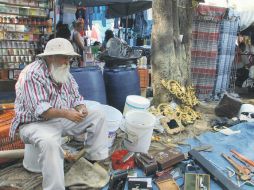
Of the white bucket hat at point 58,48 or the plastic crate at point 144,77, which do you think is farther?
the plastic crate at point 144,77

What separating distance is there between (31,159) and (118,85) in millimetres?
2190

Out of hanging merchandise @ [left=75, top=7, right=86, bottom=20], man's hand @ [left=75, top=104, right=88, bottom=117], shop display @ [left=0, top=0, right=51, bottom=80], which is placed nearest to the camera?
man's hand @ [left=75, top=104, right=88, bottom=117]

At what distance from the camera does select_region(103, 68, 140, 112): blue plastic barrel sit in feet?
15.8

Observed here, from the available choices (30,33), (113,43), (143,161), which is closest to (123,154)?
(143,161)

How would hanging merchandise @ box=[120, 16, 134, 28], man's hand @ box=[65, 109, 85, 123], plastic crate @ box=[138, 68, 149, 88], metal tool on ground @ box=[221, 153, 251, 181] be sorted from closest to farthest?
1. man's hand @ box=[65, 109, 85, 123]
2. metal tool on ground @ box=[221, 153, 251, 181]
3. plastic crate @ box=[138, 68, 149, 88]
4. hanging merchandise @ box=[120, 16, 134, 28]

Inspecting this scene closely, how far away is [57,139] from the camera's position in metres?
2.70

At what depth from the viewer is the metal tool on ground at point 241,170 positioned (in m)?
3.17

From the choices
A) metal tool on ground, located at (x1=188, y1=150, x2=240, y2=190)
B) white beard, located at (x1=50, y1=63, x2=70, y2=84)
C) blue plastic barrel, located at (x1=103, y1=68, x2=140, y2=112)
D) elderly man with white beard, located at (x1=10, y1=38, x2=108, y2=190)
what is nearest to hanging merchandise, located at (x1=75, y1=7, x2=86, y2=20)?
blue plastic barrel, located at (x1=103, y1=68, x2=140, y2=112)

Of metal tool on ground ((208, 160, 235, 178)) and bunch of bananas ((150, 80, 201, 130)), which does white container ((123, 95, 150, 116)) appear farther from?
metal tool on ground ((208, 160, 235, 178))

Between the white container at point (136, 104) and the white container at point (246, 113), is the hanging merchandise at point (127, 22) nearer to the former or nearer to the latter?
the white container at point (246, 113)

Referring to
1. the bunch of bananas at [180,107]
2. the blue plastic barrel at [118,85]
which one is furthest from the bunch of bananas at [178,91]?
the blue plastic barrel at [118,85]

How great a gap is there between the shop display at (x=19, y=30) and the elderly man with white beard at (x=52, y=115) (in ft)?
13.7

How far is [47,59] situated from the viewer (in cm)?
296

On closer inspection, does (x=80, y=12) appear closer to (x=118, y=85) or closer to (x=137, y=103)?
(x=118, y=85)
